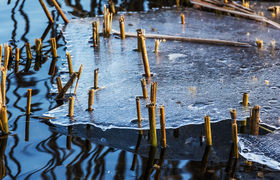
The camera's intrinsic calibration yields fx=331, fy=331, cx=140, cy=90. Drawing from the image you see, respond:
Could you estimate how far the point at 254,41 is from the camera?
3.94 meters

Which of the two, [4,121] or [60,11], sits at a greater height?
[60,11]

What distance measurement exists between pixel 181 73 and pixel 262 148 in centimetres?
121

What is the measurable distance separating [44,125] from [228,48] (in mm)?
2268

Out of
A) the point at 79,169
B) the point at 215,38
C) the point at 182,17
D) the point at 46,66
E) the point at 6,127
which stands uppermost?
the point at 182,17

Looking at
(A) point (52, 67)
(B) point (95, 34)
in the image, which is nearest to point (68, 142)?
(A) point (52, 67)

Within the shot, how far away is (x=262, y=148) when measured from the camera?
7.07 feet

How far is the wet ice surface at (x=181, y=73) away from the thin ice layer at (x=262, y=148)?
0.63 feet

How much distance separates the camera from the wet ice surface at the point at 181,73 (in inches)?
98.3

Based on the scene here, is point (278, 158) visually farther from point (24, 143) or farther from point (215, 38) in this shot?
point (215, 38)

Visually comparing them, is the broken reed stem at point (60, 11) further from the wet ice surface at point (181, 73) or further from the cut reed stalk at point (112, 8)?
the cut reed stalk at point (112, 8)

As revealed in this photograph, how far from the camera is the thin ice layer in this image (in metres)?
2.07

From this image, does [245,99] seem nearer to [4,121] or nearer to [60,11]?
[4,121]

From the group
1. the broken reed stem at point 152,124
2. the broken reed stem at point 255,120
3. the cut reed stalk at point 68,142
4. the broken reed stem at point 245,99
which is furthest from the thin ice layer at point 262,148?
the cut reed stalk at point 68,142

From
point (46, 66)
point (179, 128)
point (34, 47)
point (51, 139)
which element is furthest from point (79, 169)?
point (34, 47)
